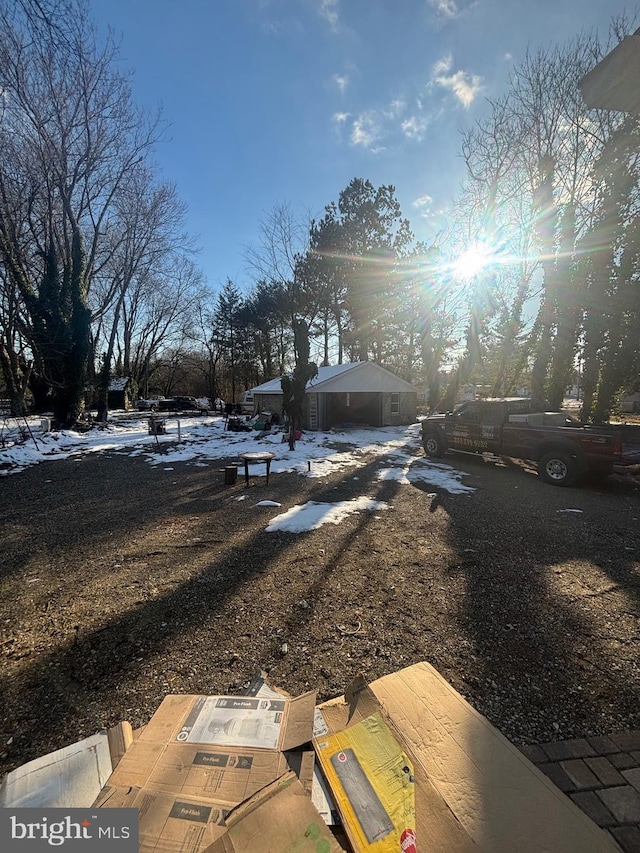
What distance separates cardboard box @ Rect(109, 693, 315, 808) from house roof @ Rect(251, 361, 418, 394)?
15.4m

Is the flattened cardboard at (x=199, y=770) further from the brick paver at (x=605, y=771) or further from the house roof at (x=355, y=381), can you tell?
the house roof at (x=355, y=381)

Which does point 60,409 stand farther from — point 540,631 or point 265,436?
point 540,631

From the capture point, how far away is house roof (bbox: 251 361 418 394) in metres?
17.3

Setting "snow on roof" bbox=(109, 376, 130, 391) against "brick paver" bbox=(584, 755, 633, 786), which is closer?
Answer: "brick paver" bbox=(584, 755, 633, 786)

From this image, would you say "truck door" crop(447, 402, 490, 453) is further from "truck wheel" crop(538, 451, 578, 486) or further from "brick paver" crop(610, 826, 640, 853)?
"brick paver" crop(610, 826, 640, 853)

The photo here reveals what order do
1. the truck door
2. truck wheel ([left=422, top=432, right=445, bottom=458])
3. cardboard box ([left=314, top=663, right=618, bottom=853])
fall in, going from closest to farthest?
cardboard box ([left=314, top=663, right=618, bottom=853]) → the truck door → truck wheel ([left=422, top=432, right=445, bottom=458])

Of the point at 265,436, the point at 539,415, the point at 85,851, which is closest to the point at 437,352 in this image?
the point at 265,436

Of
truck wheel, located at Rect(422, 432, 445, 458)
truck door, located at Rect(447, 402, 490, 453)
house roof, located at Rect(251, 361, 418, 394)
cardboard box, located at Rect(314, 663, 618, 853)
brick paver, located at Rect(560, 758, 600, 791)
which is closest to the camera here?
cardboard box, located at Rect(314, 663, 618, 853)

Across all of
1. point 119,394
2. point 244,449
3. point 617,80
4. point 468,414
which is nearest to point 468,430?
point 468,414

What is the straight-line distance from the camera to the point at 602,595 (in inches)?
138

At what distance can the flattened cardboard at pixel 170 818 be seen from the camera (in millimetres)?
1173

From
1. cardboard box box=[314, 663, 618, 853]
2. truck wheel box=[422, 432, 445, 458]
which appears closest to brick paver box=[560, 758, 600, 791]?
cardboard box box=[314, 663, 618, 853]

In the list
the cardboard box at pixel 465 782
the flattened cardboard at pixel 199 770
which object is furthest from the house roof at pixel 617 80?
the flattened cardboard at pixel 199 770

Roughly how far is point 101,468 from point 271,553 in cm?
772
